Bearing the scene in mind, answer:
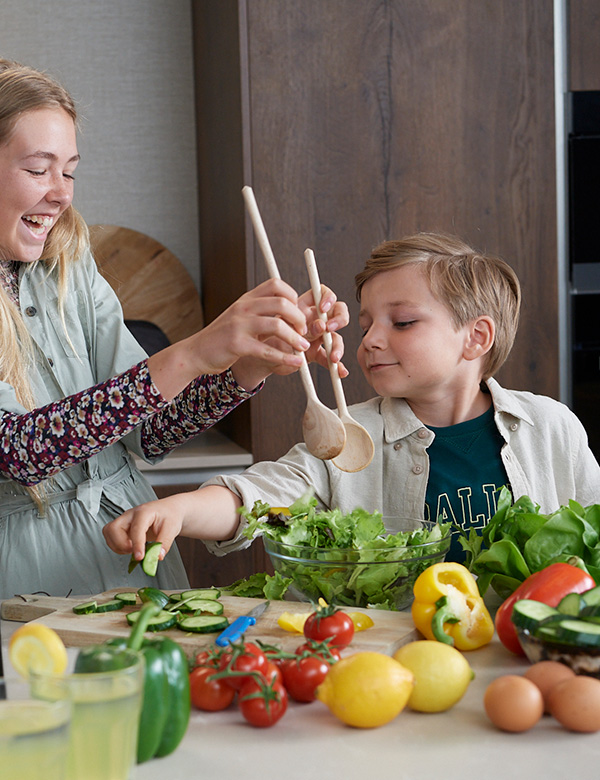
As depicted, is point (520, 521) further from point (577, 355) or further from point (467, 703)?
point (577, 355)

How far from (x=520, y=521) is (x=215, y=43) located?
1950 mm

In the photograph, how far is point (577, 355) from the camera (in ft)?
8.49

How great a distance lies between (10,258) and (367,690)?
1.08 m

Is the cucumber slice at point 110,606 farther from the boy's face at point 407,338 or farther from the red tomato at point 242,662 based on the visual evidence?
the boy's face at point 407,338

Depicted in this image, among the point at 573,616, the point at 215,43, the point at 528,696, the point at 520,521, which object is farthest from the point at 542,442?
the point at 215,43

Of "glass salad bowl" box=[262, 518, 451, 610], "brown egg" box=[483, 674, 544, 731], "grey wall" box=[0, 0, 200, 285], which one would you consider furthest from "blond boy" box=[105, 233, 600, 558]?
"grey wall" box=[0, 0, 200, 285]

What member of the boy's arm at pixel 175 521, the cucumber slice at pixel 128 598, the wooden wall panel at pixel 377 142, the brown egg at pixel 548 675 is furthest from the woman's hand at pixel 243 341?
the wooden wall panel at pixel 377 142

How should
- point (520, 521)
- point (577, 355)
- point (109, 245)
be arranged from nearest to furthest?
point (520, 521)
point (577, 355)
point (109, 245)

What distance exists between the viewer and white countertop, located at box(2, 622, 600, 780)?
73 centimetres

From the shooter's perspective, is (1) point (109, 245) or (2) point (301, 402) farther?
(1) point (109, 245)

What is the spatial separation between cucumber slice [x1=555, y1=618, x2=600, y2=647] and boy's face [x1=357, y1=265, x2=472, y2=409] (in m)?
0.77

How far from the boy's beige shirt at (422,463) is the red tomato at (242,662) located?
69cm

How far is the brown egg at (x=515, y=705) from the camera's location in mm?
777

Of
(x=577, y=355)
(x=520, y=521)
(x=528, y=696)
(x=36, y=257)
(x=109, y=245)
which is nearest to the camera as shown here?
(x=528, y=696)
